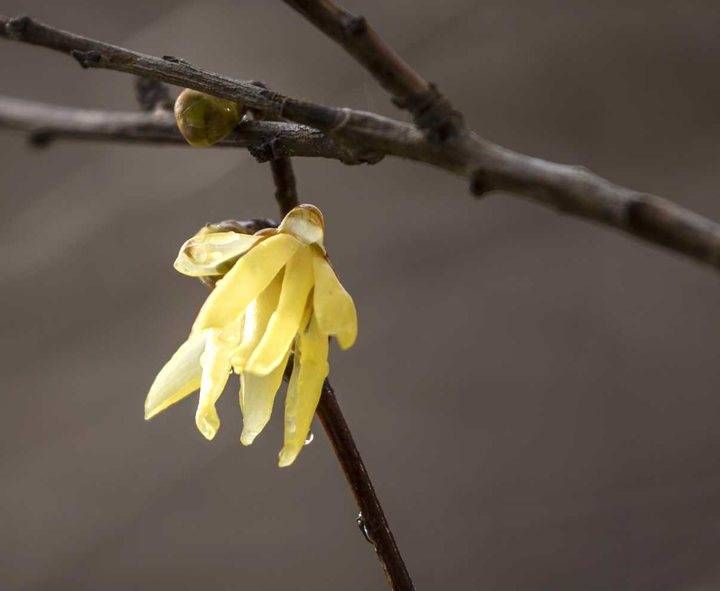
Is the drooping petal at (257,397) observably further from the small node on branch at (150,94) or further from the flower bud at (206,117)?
the small node on branch at (150,94)

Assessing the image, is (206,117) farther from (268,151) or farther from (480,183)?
(480,183)

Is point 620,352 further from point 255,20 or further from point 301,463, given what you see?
point 255,20

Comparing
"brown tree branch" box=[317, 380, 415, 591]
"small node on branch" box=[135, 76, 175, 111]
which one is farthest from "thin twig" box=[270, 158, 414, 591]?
"small node on branch" box=[135, 76, 175, 111]

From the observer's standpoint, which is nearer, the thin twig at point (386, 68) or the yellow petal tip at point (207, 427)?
the thin twig at point (386, 68)

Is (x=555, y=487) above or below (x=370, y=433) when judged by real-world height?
below

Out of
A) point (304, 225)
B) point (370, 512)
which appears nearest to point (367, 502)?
point (370, 512)

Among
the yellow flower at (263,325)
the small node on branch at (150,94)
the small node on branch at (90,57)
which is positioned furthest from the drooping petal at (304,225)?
the small node on branch at (150,94)

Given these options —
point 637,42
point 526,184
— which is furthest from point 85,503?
point 526,184
